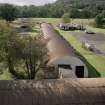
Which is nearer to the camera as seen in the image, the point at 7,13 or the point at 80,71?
the point at 80,71

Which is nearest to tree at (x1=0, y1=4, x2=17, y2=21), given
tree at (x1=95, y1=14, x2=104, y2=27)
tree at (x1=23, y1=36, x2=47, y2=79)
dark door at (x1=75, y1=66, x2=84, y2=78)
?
tree at (x1=95, y1=14, x2=104, y2=27)

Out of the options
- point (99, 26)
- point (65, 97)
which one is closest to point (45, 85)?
point (65, 97)

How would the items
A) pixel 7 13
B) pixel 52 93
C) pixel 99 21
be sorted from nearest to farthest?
pixel 52 93
pixel 99 21
pixel 7 13

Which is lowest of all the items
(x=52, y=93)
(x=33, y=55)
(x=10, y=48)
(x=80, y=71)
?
(x=80, y=71)

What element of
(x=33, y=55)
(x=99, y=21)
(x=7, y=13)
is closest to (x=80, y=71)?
(x=33, y=55)

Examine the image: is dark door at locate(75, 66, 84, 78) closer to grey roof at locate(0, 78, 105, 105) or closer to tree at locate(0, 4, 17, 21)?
grey roof at locate(0, 78, 105, 105)

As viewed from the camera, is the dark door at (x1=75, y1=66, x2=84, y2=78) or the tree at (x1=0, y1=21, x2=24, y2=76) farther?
the dark door at (x1=75, y1=66, x2=84, y2=78)

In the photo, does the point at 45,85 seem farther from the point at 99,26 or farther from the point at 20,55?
the point at 99,26

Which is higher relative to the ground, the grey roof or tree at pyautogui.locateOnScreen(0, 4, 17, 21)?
the grey roof

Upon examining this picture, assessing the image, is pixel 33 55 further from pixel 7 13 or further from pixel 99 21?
pixel 7 13
